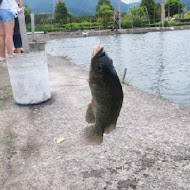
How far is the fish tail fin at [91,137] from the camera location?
6.39ft

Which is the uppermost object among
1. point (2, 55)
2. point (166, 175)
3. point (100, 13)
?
point (100, 13)

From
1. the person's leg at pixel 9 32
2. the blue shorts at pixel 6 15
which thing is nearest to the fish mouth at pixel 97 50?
the blue shorts at pixel 6 15

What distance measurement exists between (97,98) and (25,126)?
3.45 metres

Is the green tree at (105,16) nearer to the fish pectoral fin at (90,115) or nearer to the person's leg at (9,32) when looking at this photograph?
the person's leg at (9,32)

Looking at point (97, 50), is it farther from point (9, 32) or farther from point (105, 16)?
point (105, 16)

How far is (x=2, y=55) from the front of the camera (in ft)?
22.3

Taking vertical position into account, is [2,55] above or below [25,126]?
above

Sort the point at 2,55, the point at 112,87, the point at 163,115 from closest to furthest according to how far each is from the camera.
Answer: the point at 112,87, the point at 163,115, the point at 2,55

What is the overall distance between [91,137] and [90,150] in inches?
77.5

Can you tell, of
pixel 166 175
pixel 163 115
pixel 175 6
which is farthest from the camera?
pixel 175 6

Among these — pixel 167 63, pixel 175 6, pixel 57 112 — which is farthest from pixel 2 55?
pixel 175 6

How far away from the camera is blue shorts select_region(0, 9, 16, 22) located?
5580mm

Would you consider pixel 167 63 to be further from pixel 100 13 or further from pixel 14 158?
pixel 100 13

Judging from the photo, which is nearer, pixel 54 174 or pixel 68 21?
pixel 54 174
